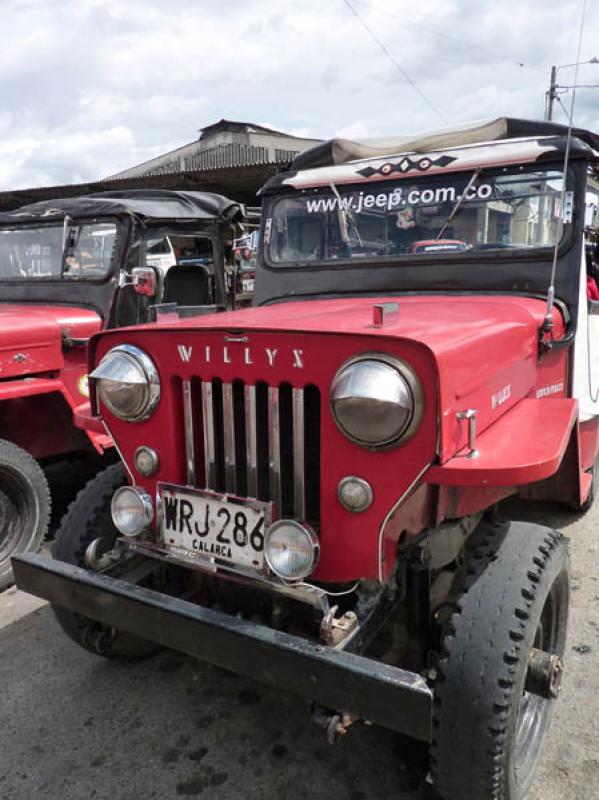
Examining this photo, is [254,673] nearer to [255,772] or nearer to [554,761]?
[255,772]

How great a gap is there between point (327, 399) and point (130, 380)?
0.72 metres

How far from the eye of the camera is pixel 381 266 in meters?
3.31

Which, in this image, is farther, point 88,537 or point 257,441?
point 88,537

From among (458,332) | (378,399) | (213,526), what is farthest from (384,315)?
(213,526)

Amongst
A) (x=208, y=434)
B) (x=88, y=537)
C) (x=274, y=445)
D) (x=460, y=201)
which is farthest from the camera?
(x=460, y=201)

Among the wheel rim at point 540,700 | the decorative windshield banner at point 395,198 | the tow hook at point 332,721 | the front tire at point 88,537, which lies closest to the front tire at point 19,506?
the front tire at point 88,537

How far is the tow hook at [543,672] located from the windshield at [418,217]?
1.87 metres

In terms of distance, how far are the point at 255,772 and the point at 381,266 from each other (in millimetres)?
2334

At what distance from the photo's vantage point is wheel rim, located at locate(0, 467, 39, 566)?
3.65 metres

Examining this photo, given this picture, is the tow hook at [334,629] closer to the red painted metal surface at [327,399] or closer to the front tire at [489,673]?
the red painted metal surface at [327,399]

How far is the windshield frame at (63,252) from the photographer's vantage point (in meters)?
4.53

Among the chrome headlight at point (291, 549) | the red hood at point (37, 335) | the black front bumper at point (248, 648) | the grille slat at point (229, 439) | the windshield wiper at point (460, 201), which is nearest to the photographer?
the black front bumper at point (248, 648)

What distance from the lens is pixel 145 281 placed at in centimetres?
431

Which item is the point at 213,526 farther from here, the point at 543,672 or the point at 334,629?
the point at 543,672
